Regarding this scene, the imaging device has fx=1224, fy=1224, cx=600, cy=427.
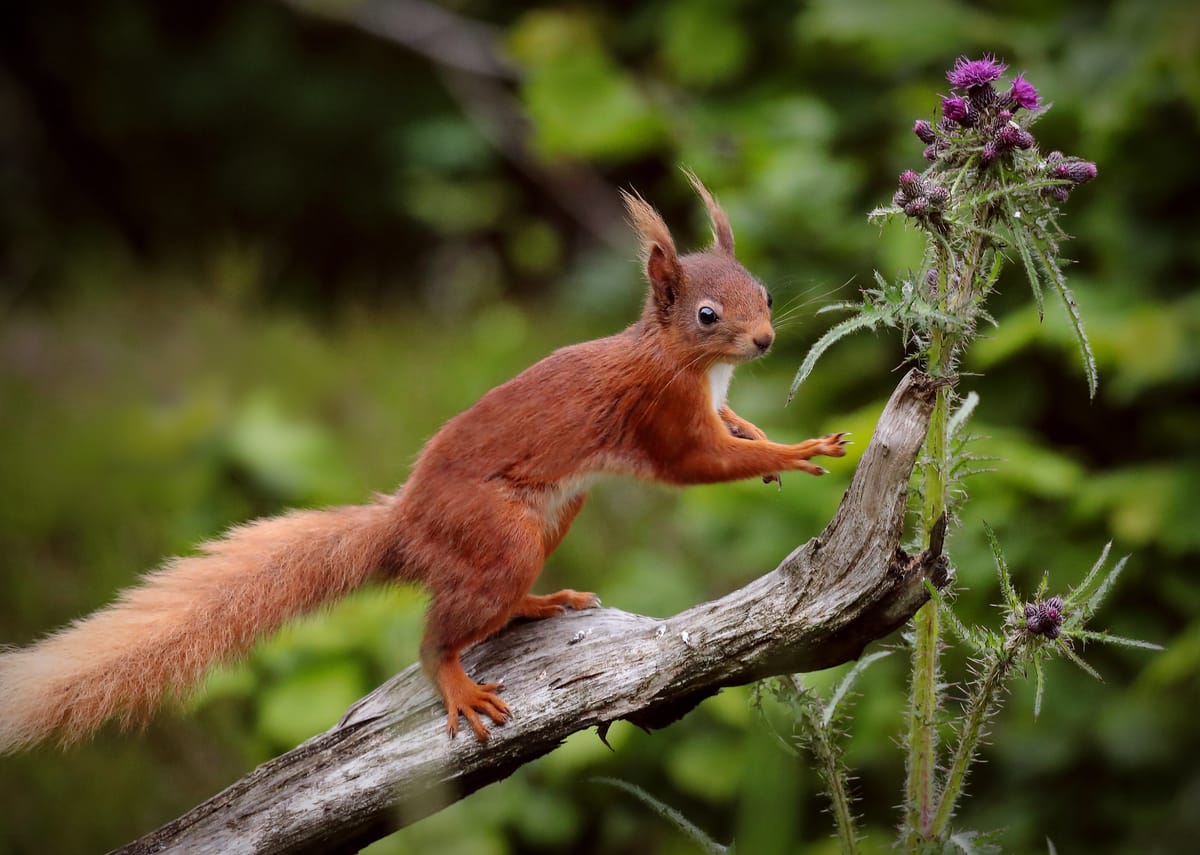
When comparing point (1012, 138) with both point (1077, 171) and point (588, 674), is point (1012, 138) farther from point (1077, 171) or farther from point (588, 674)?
point (588, 674)

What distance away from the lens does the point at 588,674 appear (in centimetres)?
212

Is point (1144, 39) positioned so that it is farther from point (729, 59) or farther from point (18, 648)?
point (18, 648)

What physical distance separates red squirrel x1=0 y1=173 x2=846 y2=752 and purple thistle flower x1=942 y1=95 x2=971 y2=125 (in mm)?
684

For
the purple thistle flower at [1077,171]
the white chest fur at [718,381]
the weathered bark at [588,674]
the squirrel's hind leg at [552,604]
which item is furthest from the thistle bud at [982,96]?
the squirrel's hind leg at [552,604]

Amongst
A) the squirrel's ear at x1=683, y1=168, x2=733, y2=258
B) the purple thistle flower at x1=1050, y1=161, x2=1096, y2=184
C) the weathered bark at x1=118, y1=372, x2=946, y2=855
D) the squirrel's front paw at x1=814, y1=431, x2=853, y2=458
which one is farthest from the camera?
the squirrel's ear at x1=683, y1=168, x2=733, y2=258

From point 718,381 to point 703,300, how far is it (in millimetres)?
236

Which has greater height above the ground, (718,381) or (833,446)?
(718,381)

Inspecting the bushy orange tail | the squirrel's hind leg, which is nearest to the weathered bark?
the squirrel's hind leg

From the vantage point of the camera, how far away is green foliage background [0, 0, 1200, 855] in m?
3.99

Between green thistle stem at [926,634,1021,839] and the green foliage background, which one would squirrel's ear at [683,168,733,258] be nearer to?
the green foliage background

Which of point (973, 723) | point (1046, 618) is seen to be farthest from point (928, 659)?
point (1046, 618)

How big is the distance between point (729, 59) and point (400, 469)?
2.47m

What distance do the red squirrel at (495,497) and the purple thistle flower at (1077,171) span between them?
2.38 feet

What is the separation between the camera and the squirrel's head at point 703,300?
2.25 m
